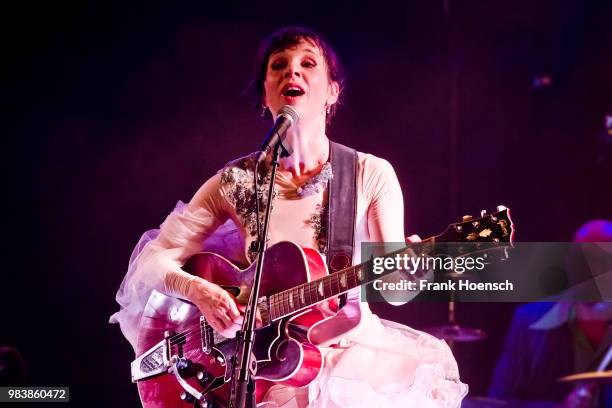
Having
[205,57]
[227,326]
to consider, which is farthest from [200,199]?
[205,57]

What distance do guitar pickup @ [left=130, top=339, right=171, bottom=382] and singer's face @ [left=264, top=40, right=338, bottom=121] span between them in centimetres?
128

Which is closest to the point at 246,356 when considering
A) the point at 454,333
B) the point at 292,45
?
the point at 292,45

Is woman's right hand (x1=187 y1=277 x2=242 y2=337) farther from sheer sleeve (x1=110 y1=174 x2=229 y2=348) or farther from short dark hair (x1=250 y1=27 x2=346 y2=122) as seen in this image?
short dark hair (x1=250 y1=27 x2=346 y2=122)

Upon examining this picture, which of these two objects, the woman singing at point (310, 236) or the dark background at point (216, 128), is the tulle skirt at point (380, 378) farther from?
the dark background at point (216, 128)

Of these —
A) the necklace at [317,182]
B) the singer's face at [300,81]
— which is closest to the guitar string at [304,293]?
the necklace at [317,182]

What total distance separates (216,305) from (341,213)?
71 cm

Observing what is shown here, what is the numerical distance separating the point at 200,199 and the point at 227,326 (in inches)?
32.9

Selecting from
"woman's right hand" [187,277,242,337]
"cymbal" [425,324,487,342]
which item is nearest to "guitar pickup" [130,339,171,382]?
"woman's right hand" [187,277,242,337]

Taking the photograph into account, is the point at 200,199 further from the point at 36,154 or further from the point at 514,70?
the point at 514,70

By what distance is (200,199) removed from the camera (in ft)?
10.9

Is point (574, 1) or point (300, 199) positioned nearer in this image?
point (300, 199)

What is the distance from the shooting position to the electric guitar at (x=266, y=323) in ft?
7.89

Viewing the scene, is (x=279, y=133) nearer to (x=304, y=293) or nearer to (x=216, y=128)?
(x=304, y=293)

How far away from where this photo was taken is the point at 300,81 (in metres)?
3.19
